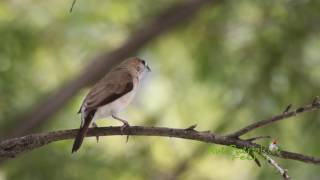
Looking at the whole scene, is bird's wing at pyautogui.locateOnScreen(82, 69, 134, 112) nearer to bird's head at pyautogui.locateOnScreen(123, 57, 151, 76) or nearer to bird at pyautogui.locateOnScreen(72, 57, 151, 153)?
bird at pyautogui.locateOnScreen(72, 57, 151, 153)

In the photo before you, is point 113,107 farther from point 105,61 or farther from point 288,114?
point 105,61

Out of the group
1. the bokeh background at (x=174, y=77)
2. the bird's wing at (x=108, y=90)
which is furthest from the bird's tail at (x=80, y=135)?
the bokeh background at (x=174, y=77)

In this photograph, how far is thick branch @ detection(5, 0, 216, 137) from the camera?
8883 millimetres

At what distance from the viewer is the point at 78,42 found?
10625 millimetres

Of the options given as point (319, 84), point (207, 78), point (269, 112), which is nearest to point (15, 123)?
point (207, 78)

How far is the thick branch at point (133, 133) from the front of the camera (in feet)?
14.0

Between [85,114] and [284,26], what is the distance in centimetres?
462

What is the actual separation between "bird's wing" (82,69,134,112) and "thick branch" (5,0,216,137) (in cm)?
323

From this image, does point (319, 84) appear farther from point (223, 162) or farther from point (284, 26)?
point (223, 162)

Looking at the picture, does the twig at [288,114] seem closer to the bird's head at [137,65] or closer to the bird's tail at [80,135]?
the bird's tail at [80,135]

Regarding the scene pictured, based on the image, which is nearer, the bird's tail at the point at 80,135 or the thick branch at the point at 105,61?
the bird's tail at the point at 80,135

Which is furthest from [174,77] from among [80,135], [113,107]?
[80,135]

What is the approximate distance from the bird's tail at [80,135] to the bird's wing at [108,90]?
28 centimetres

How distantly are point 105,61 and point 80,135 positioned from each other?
4.56m
